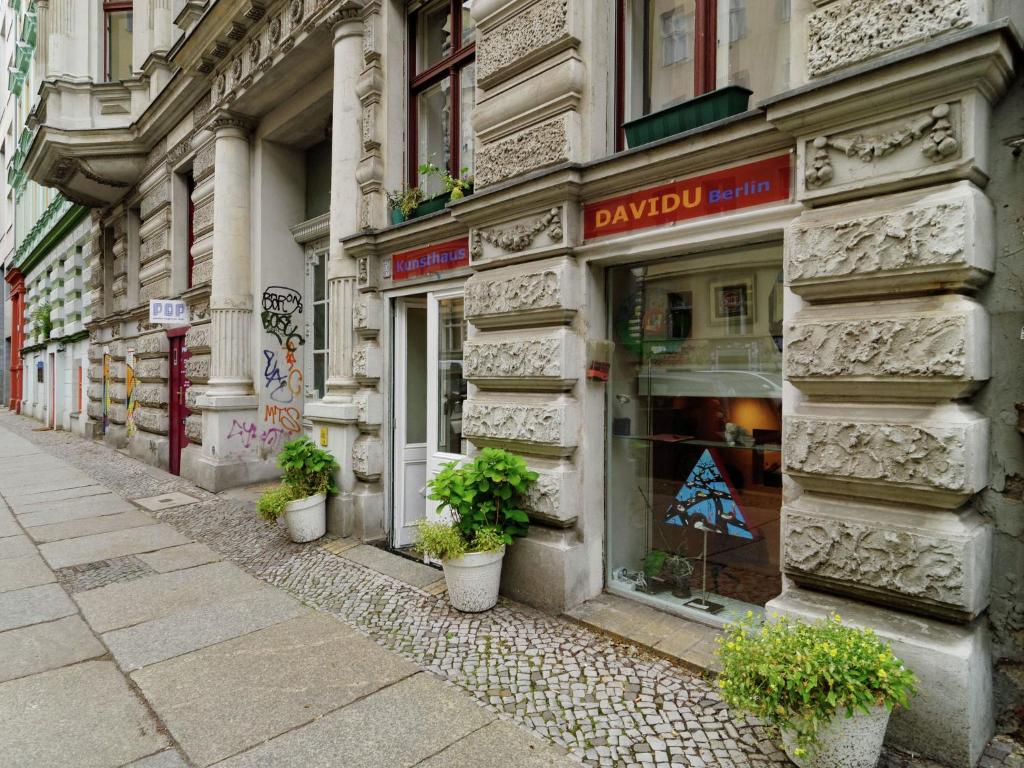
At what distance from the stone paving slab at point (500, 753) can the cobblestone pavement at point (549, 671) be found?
9cm

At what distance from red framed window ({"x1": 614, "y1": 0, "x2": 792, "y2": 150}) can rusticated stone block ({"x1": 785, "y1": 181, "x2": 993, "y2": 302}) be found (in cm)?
140

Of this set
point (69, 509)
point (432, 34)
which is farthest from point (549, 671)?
point (69, 509)

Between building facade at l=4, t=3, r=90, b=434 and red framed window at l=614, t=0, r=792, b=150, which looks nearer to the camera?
red framed window at l=614, t=0, r=792, b=150

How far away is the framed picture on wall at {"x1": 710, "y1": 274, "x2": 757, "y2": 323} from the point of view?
13.2ft

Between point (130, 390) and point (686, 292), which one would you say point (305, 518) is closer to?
point (686, 292)

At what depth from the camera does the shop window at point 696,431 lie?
402 cm

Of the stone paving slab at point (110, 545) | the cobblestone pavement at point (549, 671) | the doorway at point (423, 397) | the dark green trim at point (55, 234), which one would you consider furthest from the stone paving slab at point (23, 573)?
the dark green trim at point (55, 234)

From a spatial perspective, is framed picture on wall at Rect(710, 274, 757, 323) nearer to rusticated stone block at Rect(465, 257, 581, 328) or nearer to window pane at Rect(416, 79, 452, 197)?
rusticated stone block at Rect(465, 257, 581, 328)

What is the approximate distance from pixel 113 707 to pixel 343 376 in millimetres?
3830

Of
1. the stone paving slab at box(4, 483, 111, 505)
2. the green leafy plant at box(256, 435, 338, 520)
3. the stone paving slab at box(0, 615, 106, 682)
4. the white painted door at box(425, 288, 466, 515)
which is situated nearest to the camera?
the stone paving slab at box(0, 615, 106, 682)

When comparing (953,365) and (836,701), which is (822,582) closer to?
(836,701)

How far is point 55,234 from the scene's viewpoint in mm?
18578

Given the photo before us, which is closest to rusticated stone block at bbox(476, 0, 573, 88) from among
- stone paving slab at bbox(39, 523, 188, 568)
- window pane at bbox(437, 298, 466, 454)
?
window pane at bbox(437, 298, 466, 454)

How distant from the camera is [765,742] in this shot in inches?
115
